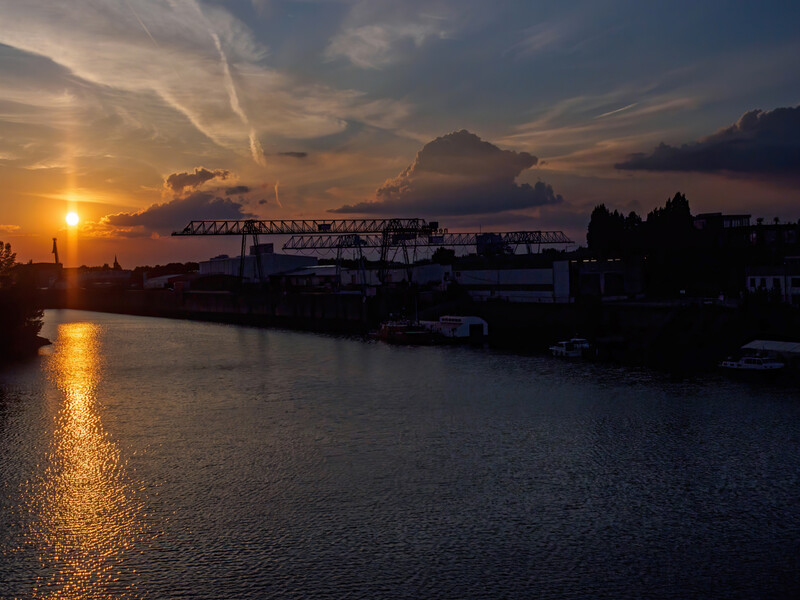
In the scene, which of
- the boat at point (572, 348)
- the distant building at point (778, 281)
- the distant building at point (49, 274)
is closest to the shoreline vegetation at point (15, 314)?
the boat at point (572, 348)

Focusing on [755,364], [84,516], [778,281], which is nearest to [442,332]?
[778,281]

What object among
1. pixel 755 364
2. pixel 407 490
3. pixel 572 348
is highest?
pixel 572 348

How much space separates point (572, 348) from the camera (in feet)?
176

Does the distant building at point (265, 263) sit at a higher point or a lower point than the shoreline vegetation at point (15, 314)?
higher

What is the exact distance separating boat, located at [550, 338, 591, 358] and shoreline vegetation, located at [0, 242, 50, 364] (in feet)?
149

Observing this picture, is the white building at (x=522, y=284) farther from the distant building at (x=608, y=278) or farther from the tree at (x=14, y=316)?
the tree at (x=14, y=316)

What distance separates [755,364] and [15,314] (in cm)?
5924

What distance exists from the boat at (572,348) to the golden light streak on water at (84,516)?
1265 inches

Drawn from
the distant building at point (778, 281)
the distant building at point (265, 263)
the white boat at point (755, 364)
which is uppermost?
the distant building at point (265, 263)

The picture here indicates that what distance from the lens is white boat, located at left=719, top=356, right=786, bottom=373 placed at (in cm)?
4147

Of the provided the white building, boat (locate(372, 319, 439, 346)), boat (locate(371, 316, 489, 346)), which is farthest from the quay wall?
boat (locate(372, 319, 439, 346))

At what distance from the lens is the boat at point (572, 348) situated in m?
53.4

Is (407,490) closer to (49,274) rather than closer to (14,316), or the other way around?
(14,316)

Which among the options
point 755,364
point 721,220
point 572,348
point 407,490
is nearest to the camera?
point 407,490
